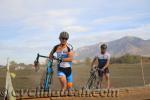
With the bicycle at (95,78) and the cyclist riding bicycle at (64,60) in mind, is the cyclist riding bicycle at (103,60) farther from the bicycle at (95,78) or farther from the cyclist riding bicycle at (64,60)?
the cyclist riding bicycle at (64,60)

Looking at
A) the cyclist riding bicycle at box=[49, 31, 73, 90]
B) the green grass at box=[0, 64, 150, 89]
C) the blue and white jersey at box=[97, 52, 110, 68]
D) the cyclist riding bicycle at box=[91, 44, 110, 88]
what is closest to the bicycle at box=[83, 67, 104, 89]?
the cyclist riding bicycle at box=[91, 44, 110, 88]

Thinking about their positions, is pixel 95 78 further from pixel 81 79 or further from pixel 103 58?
pixel 81 79

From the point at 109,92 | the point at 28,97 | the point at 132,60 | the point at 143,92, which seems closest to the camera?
the point at 28,97

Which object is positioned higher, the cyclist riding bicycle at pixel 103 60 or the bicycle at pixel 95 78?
the cyclist riding bicycle at pixel 103 60

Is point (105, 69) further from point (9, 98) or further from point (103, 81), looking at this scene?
point (9, 98)

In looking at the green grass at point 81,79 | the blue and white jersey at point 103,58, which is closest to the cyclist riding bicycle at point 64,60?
the green grass at point 81,79

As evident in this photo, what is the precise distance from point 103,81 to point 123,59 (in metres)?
37.5

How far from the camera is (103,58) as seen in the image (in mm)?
15469

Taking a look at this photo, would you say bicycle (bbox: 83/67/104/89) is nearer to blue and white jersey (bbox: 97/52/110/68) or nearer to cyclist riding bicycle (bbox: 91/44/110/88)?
cyclist riding bicycle (bbox: 91/44/110/88)

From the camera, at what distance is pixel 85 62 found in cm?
5409

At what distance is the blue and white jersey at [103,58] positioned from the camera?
607 inches

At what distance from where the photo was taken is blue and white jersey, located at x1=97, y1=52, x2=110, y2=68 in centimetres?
1543

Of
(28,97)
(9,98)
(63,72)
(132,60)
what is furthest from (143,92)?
(132,60)

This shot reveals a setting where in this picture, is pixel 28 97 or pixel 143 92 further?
pixel 143 92
